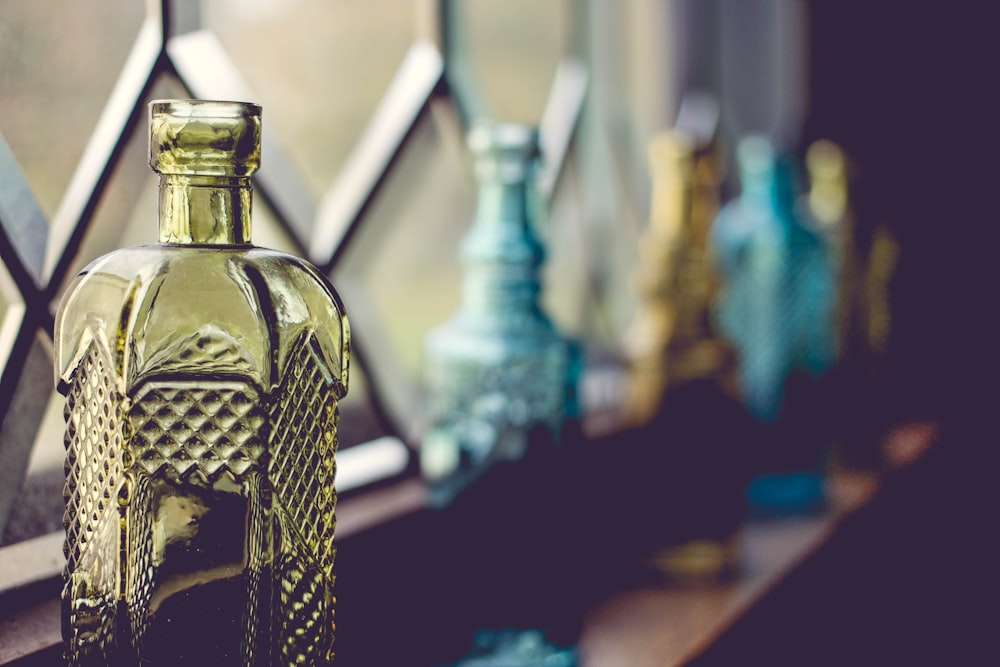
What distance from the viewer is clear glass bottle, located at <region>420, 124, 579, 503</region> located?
59cm

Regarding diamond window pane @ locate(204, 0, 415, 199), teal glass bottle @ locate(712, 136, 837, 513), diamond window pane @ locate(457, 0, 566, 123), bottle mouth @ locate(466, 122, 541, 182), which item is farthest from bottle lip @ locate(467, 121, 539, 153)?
teal glass bottle @ locate(712, 136, 837, 513)

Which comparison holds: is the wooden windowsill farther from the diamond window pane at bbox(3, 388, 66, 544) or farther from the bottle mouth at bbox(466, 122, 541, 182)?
the bottle mouth at bbox(466, 122, 541, 182)

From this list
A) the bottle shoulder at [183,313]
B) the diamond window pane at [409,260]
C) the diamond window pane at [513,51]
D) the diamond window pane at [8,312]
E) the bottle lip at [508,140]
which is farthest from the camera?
the diamond window pane at [513,51]

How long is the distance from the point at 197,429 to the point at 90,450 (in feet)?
0.11

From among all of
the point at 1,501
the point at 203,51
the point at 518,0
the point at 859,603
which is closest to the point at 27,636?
the point at 1,501

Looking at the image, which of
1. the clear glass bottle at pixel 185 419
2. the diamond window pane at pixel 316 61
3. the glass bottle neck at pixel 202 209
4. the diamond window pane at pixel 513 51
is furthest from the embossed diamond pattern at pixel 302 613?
the diamond window pane at pixel 513 51

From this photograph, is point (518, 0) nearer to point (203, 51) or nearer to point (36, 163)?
point (203, 51)

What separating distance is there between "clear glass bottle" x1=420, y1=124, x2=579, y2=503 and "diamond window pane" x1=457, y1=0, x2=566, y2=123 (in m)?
0.24

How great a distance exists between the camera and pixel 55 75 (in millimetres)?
498

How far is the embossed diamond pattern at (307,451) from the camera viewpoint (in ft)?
1.25

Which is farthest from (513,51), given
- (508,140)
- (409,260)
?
(508,140)

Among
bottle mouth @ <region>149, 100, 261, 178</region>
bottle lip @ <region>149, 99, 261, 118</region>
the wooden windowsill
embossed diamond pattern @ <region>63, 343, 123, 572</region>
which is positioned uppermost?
bottle lip @ <region>149, 99, 261, 118</region>

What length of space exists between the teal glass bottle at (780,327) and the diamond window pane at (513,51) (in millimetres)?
190

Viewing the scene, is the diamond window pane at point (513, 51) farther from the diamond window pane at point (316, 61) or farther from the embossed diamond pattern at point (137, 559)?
the embossed diamond pattern at point (137, 559)
